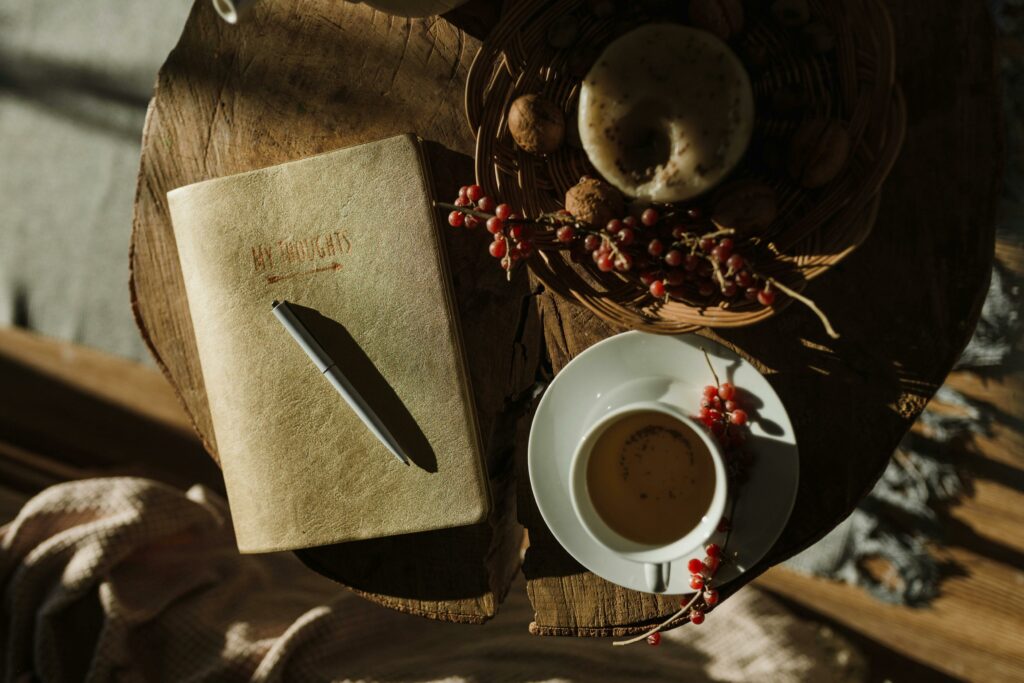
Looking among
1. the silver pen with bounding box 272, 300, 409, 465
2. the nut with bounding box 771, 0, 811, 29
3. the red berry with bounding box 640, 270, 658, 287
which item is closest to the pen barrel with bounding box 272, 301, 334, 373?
the silver pen with bounding box 272, 300, 409, 465

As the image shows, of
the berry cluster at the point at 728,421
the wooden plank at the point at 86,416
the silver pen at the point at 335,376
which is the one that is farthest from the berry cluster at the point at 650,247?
the wooden plank at the point at 86,416

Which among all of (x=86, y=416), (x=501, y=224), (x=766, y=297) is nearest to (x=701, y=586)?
(x=766, y=297)

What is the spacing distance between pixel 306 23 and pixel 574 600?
0.75 meters

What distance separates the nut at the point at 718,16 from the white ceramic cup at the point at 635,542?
351 mm

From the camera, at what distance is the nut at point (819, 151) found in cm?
71

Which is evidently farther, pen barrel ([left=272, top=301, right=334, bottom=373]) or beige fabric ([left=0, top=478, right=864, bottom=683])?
beige fabric ([left=0, top=478, right=864, bottom=683])

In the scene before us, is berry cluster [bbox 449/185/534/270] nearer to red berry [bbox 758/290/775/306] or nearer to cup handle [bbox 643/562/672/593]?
red berry [bbox 758/290/775/306]

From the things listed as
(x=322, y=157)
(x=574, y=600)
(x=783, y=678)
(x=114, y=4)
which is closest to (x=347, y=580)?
(x=574, y=600)

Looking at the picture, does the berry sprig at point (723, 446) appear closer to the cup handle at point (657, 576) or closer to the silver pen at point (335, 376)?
the cup handle at point (657, 576)

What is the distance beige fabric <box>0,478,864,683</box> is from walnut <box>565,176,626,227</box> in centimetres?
61

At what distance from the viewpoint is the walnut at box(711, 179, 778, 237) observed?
0.74 metres

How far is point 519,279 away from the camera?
928mm

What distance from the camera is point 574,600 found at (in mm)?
934

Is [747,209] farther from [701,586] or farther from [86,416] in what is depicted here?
[86,416]
